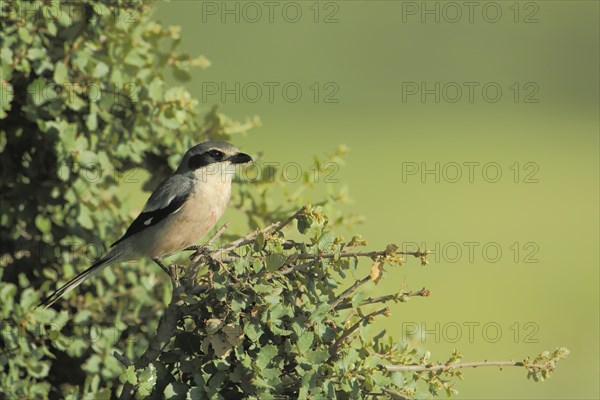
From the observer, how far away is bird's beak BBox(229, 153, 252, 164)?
5.10 m

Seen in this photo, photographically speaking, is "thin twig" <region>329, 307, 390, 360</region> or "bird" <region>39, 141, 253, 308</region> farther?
"bird" <region>39, 141, 253, 308</region>

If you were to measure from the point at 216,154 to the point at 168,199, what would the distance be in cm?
35

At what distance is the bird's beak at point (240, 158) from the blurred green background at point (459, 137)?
400 cm

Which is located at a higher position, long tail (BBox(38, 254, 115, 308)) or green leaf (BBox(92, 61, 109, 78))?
green leaf (BBox(92, 61, 109, 78))

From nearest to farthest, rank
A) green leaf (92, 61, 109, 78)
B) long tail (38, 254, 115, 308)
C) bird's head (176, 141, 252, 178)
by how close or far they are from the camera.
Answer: long tail (38, 254, 115, 308), green leaf (92, 61, 109, 78), bird's head (176, 141, 252, 178)

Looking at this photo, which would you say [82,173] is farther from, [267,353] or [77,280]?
[267,353]

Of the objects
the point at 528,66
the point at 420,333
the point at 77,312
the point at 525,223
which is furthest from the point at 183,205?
the point at 528,66

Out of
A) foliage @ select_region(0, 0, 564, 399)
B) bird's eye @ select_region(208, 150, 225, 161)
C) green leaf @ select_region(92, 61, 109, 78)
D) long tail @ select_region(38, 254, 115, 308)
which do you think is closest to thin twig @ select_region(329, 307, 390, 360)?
foliage @ select_region(0, 0, 564, 399)

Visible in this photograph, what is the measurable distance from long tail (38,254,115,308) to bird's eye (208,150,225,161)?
0.72 meters

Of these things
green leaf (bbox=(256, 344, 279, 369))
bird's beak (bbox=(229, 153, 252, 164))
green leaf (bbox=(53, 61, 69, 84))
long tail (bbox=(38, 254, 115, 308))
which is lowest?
green leaf (bbox=(256, 344, 279, 369))

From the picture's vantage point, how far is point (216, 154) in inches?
202

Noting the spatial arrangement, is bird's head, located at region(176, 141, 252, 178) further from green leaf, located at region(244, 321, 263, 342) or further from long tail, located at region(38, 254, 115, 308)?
green leaf, located at region(244, 321, 263, 342)

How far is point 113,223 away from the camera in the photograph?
527 centimetres

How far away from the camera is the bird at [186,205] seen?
201 inches
